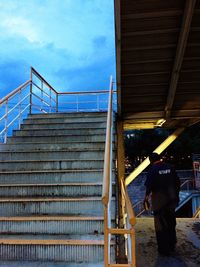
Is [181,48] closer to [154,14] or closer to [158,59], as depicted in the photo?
[158,59]

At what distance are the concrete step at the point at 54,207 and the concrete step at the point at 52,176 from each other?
0.76m

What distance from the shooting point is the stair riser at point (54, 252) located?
375cm

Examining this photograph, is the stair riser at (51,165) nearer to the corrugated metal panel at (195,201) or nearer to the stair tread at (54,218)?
the stair tread at (54,218)

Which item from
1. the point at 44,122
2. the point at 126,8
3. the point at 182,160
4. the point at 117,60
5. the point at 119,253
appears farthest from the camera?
the point at 182,160

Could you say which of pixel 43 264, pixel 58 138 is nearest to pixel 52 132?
pixel 58 138

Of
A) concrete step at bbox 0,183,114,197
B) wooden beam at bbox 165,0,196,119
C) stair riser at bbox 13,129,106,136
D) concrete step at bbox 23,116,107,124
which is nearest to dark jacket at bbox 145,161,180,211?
concrete step at bbox 0,183,114,197

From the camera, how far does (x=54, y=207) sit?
462 cm

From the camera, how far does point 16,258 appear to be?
382cm

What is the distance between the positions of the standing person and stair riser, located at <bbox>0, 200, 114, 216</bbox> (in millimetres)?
852

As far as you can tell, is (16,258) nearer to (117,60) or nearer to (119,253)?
(119,253)

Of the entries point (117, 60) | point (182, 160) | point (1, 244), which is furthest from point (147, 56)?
point (182, 160)

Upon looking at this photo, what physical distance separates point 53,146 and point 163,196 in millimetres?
2905

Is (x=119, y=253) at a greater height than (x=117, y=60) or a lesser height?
lesser

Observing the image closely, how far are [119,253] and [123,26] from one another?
12.1ft
